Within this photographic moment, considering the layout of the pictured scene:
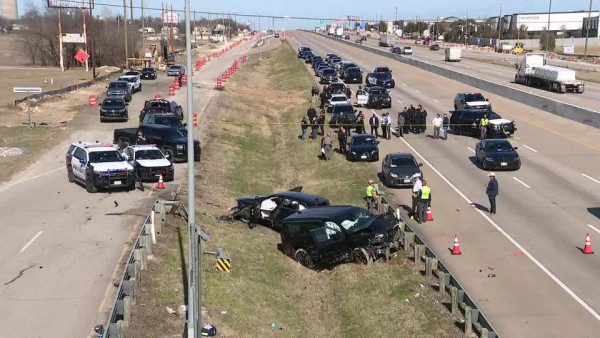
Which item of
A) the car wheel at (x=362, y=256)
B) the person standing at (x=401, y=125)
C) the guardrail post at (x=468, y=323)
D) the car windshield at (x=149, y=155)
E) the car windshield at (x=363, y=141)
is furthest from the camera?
the person standing at (x=401, y=125)

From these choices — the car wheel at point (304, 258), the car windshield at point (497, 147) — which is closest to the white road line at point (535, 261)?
the car windshield at point (497, 147)

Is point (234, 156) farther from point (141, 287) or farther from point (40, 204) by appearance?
point (141, 287)

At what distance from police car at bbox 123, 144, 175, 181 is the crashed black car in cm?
450

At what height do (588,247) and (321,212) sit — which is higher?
(321,212)

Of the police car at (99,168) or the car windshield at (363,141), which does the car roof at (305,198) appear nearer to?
the police car at (99,168)

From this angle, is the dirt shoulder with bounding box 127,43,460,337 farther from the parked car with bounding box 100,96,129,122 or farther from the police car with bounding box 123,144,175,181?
the parked car with bounding box 100,96,129,122

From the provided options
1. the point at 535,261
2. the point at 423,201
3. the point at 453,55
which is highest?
the point at 453,55

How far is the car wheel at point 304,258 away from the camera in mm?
19797

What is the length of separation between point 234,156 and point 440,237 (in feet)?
59.8

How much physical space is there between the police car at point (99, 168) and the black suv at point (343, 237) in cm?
860

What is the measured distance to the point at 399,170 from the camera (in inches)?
1117

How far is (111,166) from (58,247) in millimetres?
7088

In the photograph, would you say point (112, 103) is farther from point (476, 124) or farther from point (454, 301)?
→ point (454, 301)

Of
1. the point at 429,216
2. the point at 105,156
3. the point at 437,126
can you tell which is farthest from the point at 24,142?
the point at 429,216
